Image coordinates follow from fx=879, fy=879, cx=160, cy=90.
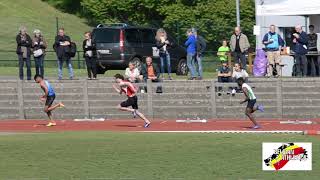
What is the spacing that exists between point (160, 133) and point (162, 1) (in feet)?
129

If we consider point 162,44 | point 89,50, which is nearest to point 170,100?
point 162,44

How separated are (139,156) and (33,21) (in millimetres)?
41788

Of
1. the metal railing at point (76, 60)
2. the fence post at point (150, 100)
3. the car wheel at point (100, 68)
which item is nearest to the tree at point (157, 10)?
the metal railing at point (76, 60)

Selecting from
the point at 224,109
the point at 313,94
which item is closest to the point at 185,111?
the point at 224,109

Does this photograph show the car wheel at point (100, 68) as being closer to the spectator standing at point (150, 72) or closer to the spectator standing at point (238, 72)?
the spectator standing at point (150, 72)

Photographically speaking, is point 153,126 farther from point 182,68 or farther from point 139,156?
point 182,68

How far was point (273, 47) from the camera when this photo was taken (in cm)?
2928

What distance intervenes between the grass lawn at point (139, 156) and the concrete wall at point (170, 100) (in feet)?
19.3

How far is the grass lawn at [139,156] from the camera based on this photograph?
14.8 meters

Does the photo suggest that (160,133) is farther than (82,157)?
Yes

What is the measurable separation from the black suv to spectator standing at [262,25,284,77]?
4636mm

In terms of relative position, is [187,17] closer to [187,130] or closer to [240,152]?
[187,130]

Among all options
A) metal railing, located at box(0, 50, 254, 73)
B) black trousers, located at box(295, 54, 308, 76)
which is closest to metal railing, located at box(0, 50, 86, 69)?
metal railing, located at box(0, 50, 254, 73)

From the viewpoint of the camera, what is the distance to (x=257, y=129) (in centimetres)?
2378
